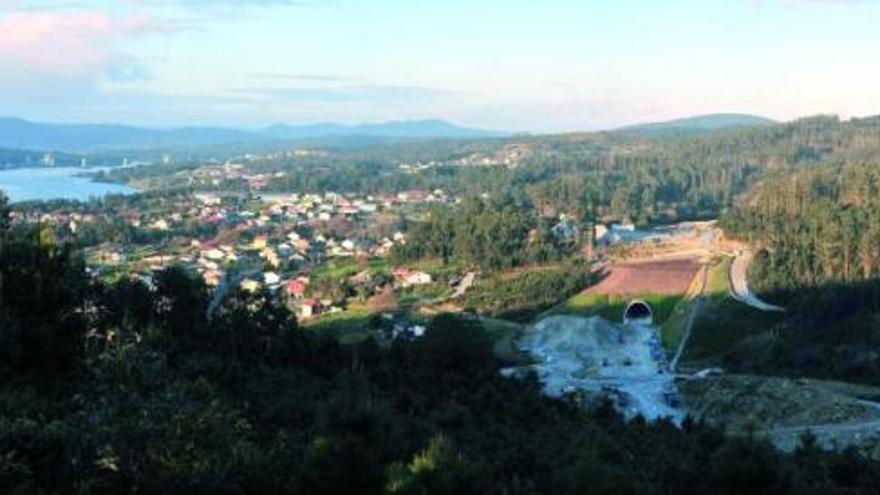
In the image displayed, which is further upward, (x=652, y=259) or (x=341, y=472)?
(x=341, y=472)

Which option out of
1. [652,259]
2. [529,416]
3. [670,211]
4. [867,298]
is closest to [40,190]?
[670,211]

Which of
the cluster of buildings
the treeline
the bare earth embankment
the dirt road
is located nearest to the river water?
the cluster of buildings

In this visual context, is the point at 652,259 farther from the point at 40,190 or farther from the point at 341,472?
the point at 40,190

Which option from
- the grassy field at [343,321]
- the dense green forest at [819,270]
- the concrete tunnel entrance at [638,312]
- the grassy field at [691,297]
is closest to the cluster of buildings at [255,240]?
the grassy field at [343,321]

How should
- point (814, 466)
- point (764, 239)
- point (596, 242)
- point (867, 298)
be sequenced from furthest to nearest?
point (596, 242), point (764, 239), point (867, 298), point (814, 466)

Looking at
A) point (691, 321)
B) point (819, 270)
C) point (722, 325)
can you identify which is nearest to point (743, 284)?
point (819, 270)

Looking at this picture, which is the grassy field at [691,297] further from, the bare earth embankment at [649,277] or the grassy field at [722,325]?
the bare earth embankment at [649,277]
